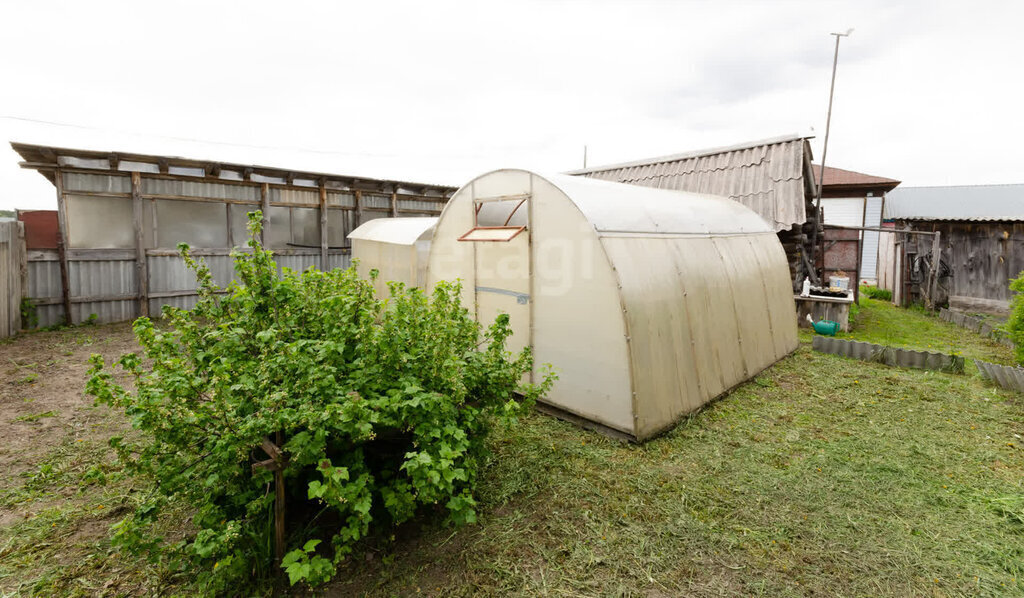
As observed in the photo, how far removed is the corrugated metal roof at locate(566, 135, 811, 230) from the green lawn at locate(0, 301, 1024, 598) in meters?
5.44

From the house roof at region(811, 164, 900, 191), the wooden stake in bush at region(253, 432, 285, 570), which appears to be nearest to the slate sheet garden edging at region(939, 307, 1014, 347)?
the house roof at region(811, 164, 900, 191)

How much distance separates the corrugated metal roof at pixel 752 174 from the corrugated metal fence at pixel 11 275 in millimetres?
13764

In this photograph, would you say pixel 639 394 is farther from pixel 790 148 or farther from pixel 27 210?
pixel 27 210

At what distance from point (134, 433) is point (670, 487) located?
5.55 metres

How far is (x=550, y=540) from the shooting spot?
3250mm

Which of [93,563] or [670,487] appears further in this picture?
[670,487]

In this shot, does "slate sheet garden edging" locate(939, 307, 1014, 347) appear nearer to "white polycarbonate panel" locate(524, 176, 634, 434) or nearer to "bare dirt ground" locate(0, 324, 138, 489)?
"white polycarbonate panel" locate(524, 176, 634, 434)

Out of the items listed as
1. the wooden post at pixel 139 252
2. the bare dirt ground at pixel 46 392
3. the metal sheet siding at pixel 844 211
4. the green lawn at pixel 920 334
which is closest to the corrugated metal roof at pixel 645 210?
the green lawn at pixel 920 334

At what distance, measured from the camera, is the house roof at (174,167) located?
902 cm

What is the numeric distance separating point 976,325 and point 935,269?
2.62 metres

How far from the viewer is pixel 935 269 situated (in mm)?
12070

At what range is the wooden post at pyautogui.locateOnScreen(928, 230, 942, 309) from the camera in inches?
465

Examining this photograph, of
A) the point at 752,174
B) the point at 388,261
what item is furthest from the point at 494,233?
the point at 752,174

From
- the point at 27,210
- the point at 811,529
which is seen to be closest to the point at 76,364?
the point at 27,210
